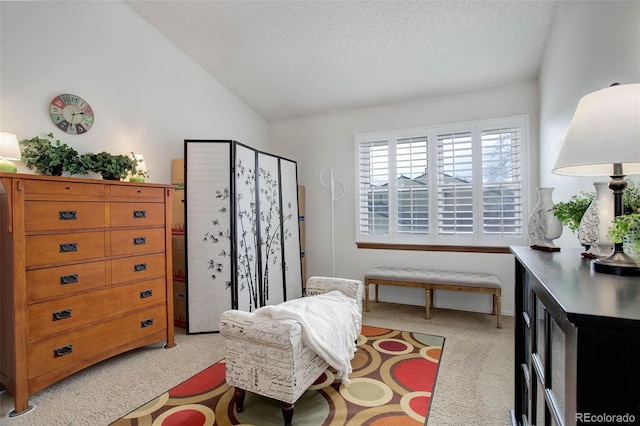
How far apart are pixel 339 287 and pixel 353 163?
220 centimetres

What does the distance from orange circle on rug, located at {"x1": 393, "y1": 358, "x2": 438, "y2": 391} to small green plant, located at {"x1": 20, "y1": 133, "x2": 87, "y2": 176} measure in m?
2.85

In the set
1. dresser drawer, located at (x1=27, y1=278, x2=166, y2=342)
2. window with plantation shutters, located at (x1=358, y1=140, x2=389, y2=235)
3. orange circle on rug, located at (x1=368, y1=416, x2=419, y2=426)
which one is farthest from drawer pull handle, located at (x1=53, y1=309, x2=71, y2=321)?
Answer: window with plantation shutters, located at (x1=358, y1=140, x2=389, y2=235)

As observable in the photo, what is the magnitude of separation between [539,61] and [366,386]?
341cm

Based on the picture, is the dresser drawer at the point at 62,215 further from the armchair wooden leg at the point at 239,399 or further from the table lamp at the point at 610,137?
the table lamp at the point at 610,137

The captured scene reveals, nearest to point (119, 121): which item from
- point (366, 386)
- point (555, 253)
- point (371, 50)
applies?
point (371, 50)

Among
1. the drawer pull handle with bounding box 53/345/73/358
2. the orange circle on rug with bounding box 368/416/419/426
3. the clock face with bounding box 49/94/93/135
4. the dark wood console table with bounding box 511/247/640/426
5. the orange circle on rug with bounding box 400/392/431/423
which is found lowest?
the orange circle on rug with bounding box 400/392/431/423

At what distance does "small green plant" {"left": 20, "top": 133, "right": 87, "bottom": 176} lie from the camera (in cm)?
219

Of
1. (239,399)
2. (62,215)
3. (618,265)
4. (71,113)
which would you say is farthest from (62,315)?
(618,265)

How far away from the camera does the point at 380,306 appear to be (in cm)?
397

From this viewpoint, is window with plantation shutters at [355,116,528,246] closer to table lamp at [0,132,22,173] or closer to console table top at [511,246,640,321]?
console table top at [511,246,640,321]

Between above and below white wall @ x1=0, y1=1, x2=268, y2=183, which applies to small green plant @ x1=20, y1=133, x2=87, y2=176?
below

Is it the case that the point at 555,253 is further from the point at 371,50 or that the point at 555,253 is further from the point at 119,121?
the point at 119,121

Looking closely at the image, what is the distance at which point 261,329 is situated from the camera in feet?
5.70

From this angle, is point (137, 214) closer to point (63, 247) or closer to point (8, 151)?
point (63, 247)
